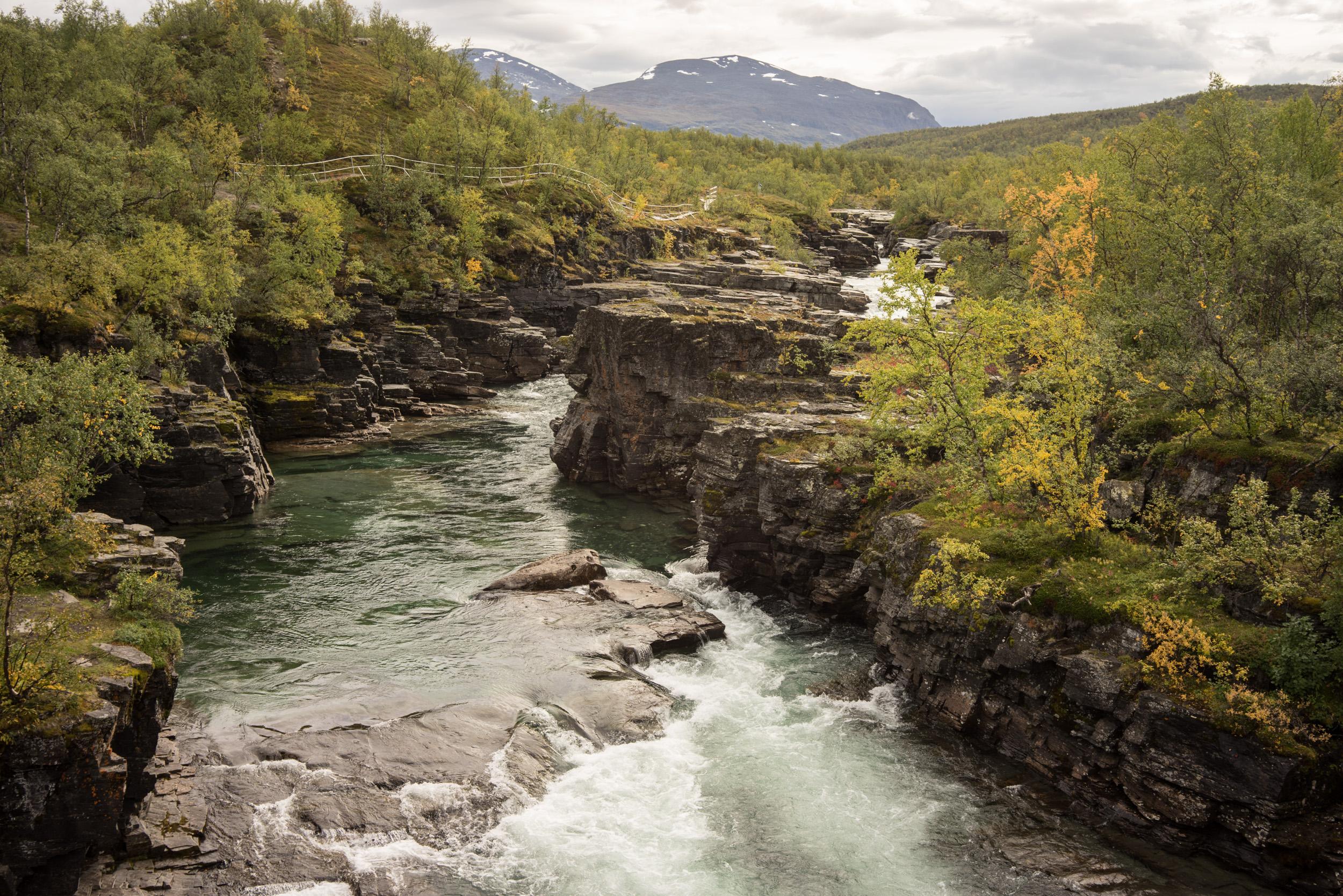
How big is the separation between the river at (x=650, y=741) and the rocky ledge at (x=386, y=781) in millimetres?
427

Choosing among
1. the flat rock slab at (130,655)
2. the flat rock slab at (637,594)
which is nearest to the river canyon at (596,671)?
the flat rock slab at (637,594)

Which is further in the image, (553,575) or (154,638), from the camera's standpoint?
(553,575)

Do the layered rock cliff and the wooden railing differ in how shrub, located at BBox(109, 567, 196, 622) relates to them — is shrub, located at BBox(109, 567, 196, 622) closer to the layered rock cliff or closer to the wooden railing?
the layered rock cliff

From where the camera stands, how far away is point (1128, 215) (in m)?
43.9

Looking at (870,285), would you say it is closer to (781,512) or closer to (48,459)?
(781,512)

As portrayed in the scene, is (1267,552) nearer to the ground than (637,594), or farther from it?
farther from it

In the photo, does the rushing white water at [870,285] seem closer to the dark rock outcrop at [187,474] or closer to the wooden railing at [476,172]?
the wooden railing at [476,172]

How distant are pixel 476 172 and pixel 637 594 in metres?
79.5

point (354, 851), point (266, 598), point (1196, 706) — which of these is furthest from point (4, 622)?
point (1196, 706)

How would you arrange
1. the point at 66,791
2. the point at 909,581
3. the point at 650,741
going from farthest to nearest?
the point at 909,581, the point at 650,741, the point at 66,791

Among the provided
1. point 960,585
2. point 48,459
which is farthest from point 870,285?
point 48,459

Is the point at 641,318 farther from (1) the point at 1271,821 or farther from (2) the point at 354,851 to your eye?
(1) the point at 1271,821

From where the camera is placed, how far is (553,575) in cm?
3688

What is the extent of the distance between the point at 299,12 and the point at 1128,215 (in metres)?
134
